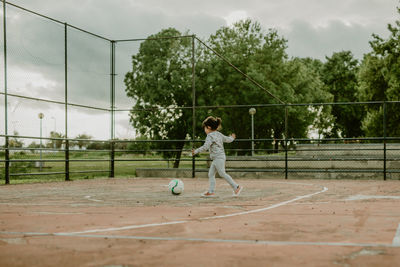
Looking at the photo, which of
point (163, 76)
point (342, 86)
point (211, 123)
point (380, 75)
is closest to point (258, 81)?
point (163, 76)

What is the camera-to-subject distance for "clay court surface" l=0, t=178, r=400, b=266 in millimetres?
3024

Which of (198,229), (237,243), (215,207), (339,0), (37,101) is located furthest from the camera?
(339,0)

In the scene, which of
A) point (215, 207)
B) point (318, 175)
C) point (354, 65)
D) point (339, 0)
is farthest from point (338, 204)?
point (354, 65)

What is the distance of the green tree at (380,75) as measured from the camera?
A: 28.3 meters

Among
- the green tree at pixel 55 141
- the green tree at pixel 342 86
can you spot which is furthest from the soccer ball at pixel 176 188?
the green tree at pixel 342 86

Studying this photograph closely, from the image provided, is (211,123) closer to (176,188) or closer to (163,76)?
(176,188)

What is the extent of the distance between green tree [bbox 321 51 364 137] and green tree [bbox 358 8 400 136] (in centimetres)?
1208

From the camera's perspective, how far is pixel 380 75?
29578 mm

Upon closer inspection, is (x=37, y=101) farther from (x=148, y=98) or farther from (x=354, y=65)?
(x=354, y=65)

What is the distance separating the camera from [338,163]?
1453cm

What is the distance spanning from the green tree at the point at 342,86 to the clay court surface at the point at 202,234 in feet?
127

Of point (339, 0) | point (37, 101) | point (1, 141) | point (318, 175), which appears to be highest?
point (339, 0)

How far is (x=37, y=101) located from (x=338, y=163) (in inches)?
355

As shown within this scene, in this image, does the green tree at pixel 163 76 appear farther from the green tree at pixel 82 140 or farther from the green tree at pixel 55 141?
the green tree at pixel 55 141
